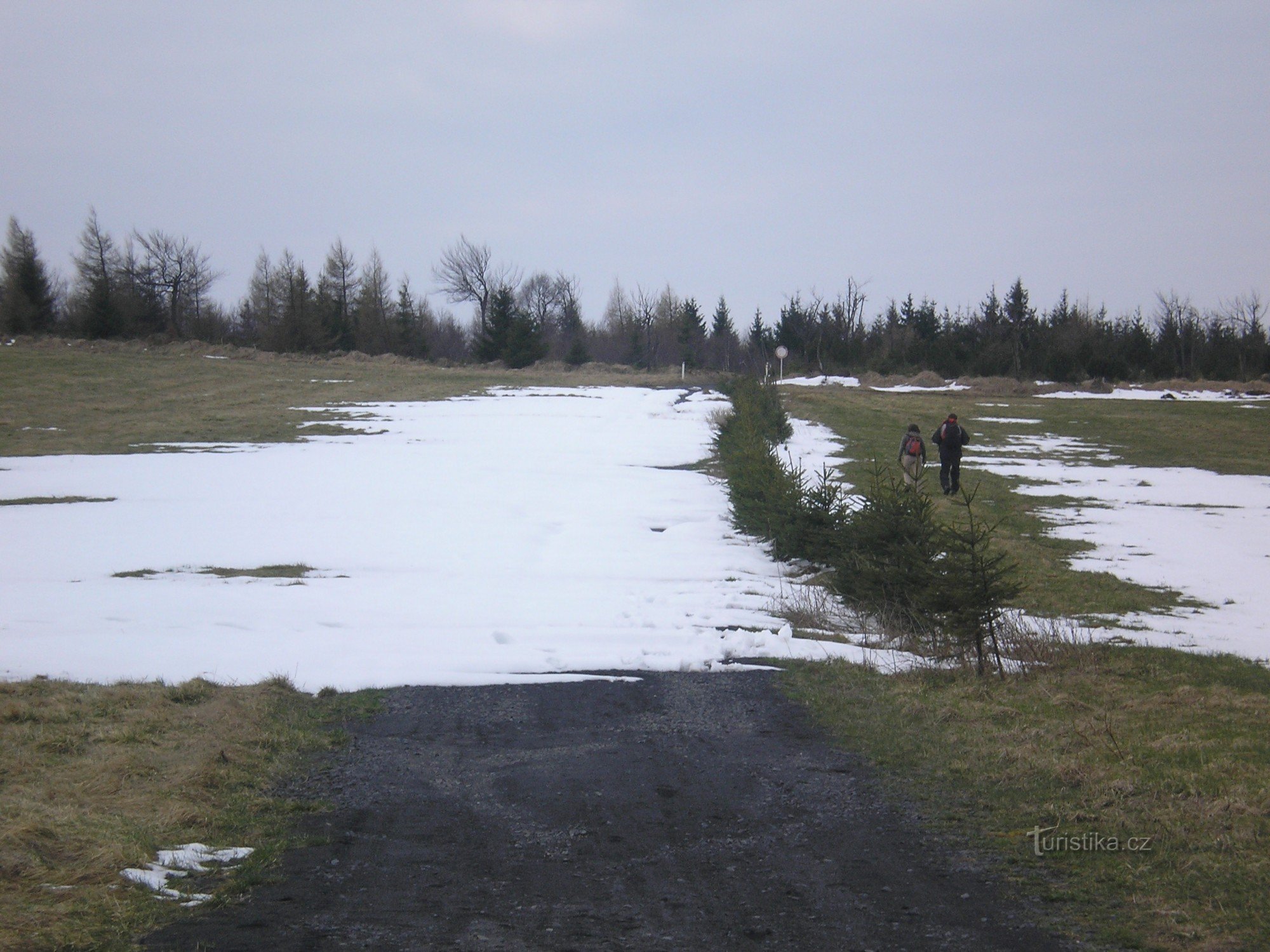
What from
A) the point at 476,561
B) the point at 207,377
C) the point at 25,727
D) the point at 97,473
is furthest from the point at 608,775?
the point at 207,377

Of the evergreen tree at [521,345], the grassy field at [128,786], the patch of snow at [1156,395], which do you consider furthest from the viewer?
the evergreen tree at [521,345]

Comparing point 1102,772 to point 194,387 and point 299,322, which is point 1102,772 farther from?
point 299,322

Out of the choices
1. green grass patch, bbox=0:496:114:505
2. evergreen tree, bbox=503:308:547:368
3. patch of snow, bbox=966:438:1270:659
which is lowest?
patch of snow, bbox=966:438:1270:659

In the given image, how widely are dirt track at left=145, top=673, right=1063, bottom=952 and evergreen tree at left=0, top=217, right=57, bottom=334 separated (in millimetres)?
64906

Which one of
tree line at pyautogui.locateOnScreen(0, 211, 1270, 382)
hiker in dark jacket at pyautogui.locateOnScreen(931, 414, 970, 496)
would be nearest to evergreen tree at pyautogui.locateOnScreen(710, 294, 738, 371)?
tree line at pyautogui.locateOnScreen(0, 211, 1270, 382)

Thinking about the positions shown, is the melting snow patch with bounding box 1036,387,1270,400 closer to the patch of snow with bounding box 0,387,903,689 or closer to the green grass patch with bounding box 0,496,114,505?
the patch of snow with bounding box 0,387,903,689

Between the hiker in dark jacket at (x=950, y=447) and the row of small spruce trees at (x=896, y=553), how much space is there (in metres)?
3.45

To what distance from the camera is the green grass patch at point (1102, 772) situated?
168 inches

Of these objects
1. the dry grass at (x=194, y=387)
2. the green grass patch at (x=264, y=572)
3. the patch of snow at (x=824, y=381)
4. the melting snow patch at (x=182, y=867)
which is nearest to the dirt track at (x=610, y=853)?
the melting snow patch at (x=182, y=867)

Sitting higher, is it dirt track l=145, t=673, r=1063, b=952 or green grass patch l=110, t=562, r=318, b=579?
dirt track l=145, t=673, r=1063, b=952

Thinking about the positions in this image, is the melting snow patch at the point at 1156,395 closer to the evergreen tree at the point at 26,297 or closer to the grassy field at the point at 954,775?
the grassy field at the point at 954,775

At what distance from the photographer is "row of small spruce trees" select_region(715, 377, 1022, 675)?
28.8 feet

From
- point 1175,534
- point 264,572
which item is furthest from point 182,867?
point 1175,534

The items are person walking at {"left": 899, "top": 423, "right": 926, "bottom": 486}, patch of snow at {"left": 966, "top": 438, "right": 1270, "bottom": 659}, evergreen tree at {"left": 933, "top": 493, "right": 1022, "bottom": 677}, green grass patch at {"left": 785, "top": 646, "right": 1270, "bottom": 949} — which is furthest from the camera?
person walking at {"left": 899, "top": 423, "right": 926, "bottom": 486}
